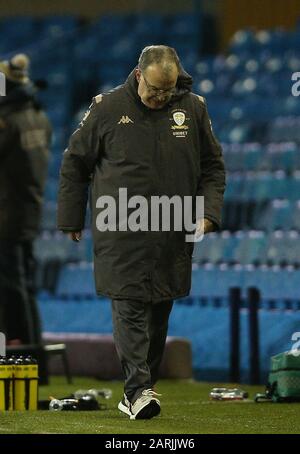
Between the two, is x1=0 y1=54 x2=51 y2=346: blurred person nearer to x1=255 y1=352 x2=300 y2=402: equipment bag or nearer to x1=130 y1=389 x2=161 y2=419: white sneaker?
x1=255 y1=352 x2=300 y2=402: equipment bag

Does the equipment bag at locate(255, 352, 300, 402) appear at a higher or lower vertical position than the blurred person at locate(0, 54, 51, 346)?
lower

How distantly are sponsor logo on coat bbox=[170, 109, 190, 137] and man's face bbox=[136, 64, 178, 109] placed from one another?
0.08 meters

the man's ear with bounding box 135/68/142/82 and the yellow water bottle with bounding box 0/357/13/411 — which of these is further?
the yellow water bottle with bounding box 0/357/13/411

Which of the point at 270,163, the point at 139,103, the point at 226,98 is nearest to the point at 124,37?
the point at 226,98

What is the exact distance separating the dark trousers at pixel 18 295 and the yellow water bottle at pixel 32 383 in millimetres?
2007

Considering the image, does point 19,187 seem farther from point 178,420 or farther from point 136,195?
point 178,420

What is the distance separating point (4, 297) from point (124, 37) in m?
8.09

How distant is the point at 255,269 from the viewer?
35.2 ft

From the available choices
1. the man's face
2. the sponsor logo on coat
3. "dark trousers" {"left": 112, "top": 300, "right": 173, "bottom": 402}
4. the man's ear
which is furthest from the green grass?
the man's ear

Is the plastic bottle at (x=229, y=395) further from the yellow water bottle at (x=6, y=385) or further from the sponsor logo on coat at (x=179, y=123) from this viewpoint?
the sponsor logo on coat at (x=179, y=123)

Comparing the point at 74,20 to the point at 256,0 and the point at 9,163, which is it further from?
the point at 9,163

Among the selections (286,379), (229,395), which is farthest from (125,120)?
(229,395)

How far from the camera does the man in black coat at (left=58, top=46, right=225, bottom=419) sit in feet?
19.6

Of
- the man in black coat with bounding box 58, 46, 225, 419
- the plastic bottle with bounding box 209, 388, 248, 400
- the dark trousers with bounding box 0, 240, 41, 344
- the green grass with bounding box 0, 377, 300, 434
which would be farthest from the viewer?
the dark trousers with bounding box 0, 240, 41, 344
